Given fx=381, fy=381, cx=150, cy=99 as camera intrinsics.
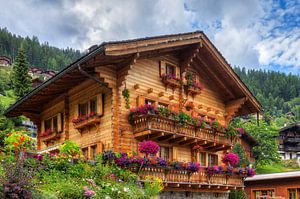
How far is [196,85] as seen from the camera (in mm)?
23641

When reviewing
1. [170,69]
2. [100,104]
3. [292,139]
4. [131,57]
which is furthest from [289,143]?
[131,57]

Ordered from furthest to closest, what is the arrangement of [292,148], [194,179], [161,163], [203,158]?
1. [292,148]
2. [203,158]
3. [194,179]
4. [161,163]

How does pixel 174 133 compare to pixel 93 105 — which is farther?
pixel 93 105

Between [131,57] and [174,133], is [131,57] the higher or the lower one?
the higher one

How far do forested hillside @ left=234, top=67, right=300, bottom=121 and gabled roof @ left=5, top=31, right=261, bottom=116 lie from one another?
4578 inches

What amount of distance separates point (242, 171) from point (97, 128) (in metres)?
9.44

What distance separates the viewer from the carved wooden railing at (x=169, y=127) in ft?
61.0

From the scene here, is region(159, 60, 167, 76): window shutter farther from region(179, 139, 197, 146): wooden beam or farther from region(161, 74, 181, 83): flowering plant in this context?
region(179, 139, 197, 146): wooden beam

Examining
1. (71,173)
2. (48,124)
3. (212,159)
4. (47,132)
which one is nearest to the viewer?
(71,173)

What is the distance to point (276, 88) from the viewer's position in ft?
511

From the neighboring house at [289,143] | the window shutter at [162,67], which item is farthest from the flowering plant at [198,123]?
the neighboring house at [289,143]

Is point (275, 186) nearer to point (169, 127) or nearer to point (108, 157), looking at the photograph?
point (169, 127)

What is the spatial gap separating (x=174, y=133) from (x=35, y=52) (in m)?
146

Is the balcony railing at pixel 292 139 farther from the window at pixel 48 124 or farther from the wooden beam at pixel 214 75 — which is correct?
the window at pixel 48 124
